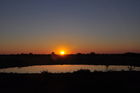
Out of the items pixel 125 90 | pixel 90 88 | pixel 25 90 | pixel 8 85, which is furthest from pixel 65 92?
pixel 8 85

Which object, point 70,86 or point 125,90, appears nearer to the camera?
point 125,90

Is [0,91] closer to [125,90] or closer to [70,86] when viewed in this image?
[70,86]

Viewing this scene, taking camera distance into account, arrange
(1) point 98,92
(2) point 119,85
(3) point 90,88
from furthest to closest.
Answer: (2) point 119,85
(3) point 90,88
(1) point 98,92

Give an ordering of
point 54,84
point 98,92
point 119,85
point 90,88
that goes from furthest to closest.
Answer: point 54,84
point 119,85
point 90,88
point 98,92

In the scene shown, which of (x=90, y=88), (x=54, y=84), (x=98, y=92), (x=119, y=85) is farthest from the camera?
(x=54, y=84)

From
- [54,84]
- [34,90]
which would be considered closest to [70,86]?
[54,84]

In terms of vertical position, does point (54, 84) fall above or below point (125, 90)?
above

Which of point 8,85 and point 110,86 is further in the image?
point 8,85

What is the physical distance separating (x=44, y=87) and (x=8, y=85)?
141 inches

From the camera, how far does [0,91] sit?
65.2 feet

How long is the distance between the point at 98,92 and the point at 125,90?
2.31 m

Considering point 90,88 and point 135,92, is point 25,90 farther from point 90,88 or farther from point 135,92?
point 135,92

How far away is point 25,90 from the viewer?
65.8 ft

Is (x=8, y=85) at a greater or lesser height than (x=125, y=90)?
greater
